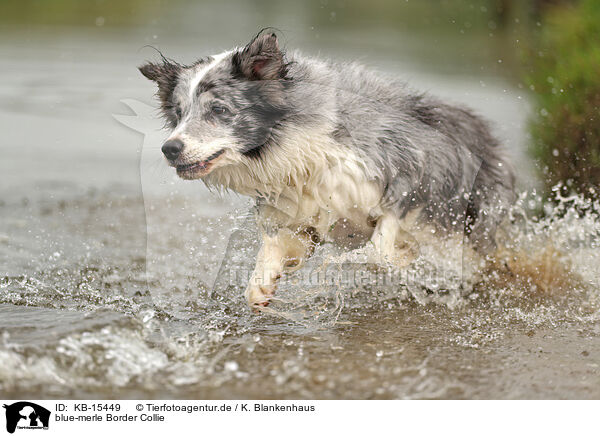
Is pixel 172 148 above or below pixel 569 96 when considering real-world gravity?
below

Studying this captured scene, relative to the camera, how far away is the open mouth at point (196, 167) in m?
3.49

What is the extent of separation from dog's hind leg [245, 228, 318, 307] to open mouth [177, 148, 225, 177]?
2.39 ft

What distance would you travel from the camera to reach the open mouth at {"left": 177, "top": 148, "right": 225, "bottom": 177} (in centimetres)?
349

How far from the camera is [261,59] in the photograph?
12.0 feet

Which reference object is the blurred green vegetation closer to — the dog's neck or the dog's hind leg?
the dog's hind leg

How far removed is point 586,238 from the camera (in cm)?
537

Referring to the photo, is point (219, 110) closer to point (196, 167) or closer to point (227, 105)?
point (227, 105)

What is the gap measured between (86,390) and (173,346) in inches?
21.4

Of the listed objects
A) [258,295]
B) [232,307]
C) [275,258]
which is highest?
[275,258]
